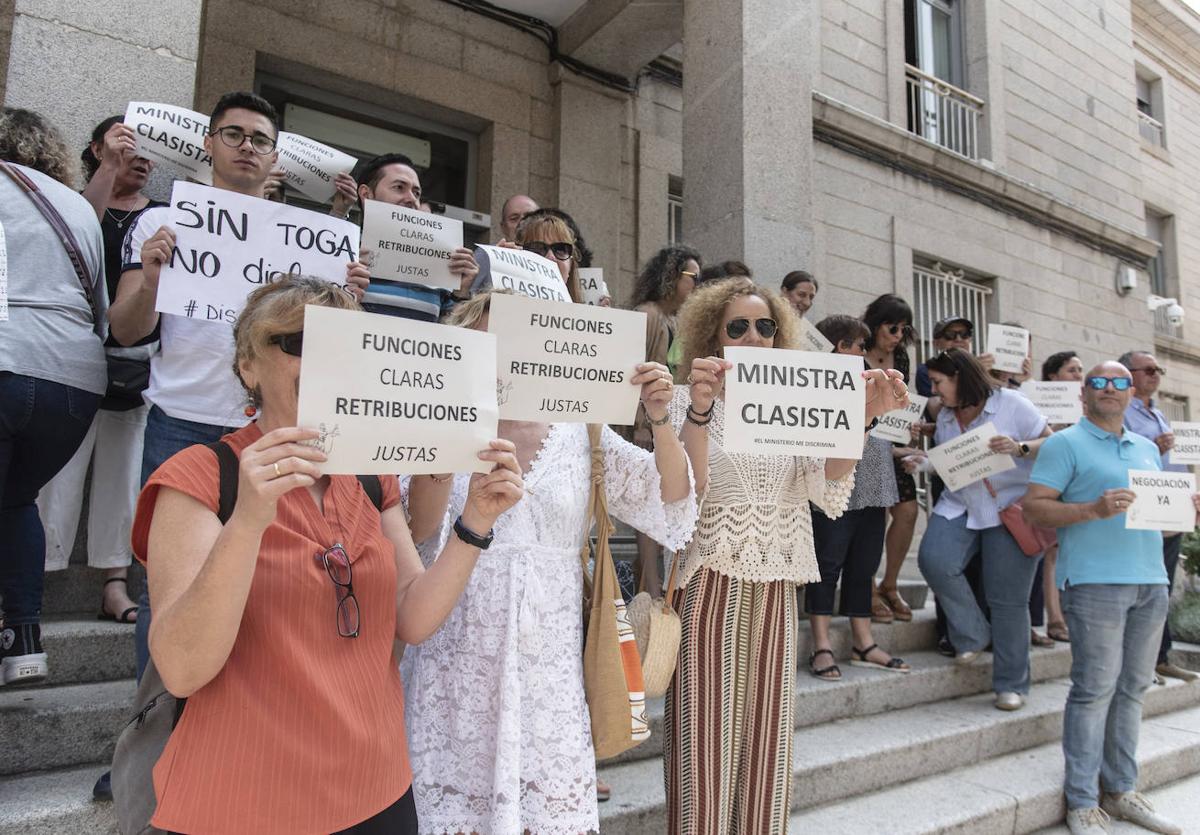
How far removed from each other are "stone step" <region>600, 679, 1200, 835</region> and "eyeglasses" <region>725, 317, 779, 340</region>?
1.85m

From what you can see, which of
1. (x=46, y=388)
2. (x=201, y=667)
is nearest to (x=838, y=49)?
(x=46, y=388)

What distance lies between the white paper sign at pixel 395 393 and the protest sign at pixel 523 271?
134 centimetres

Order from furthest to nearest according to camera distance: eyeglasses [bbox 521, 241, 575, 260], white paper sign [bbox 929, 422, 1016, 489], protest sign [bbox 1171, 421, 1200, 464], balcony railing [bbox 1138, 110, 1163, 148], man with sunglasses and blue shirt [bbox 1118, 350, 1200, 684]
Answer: balcony railing [bbox 1138, 110, 1163, 148] → man with sunglasses and blue shirt [bbox 1118, 350, 1200, 684] → protest sign [bbox 1171, 421, 1200, 464] → white paper sign [bbox 929, 422, 1016, 489] → eyeglasses [bbox 521, 241, 575, 260]

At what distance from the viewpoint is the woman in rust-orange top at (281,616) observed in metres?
1.42

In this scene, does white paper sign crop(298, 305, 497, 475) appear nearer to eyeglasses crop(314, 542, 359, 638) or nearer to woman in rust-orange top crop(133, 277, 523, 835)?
woman in rust-orange top crop(133, 277, 523, 835)

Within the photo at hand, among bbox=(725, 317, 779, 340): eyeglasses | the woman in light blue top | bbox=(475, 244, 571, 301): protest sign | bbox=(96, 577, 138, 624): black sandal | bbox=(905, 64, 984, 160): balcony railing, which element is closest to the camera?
bbox=(725, 317, 779, 340): eyeglasses

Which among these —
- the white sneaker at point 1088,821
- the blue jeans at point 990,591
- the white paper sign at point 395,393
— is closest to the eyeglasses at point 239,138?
the white paper sign at point 395,393

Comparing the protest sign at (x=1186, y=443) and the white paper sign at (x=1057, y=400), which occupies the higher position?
the white paper sign at (x=1057, y=400)

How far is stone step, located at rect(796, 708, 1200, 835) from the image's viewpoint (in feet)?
11.5

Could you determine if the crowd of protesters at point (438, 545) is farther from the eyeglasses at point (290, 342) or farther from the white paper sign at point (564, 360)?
the white paper sign at point (564, 360)

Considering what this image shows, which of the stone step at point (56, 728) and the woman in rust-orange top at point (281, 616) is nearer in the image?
the woman in rust-orange top at point (281, 616)

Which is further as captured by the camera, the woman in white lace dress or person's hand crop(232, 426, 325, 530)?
the woman in white lace dress

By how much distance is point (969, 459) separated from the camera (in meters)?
4.62

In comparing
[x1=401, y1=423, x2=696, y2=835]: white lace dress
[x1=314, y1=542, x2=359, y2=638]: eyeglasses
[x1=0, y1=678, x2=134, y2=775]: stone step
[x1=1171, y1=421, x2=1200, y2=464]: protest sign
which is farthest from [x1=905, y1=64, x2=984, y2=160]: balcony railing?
[x1=0, y1=678, x2=134, y2=775]: stone step
